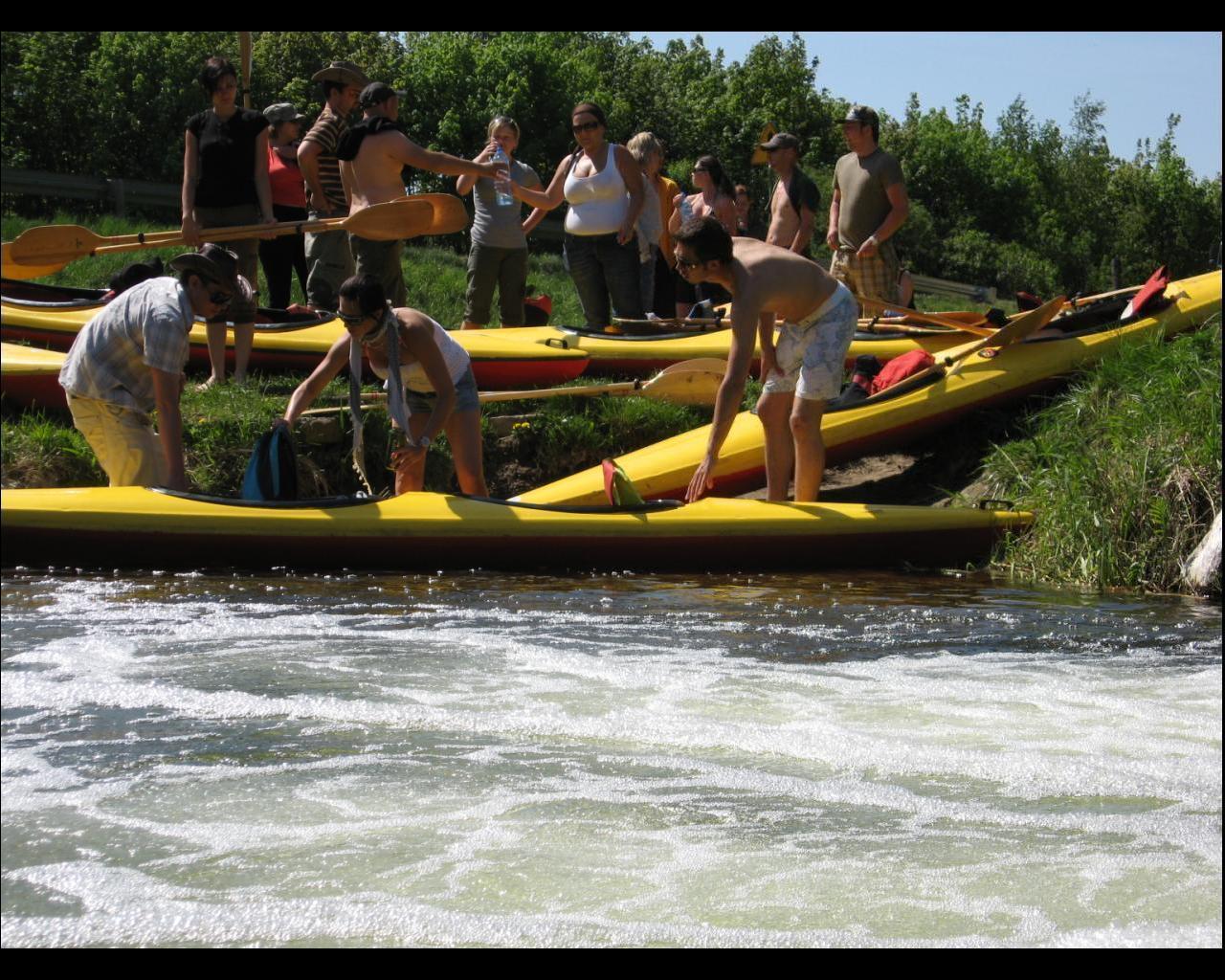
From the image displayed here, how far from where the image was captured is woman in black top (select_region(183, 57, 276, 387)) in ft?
26.2

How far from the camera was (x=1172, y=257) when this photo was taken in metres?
37.0

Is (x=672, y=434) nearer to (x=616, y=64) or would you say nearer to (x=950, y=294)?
(x=950, y=294)

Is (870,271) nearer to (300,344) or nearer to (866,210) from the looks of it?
(866,210)

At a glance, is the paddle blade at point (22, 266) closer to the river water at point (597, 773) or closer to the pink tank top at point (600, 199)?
the pink tank top at point (600, 199)

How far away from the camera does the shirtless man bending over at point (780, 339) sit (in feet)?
20.3

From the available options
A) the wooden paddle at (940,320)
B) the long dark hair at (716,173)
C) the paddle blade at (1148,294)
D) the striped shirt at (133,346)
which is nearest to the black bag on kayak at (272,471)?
the striped shirt at (133,346)

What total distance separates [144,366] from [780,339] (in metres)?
2.77

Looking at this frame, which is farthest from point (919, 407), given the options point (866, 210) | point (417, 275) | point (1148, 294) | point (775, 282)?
point (417, 275)

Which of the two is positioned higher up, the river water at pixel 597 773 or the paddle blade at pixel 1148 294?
the paddle blade at pixel 1148 294

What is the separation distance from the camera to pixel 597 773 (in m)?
4.03

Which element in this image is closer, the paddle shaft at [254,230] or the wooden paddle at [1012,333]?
the paddle shaft at [254,230]

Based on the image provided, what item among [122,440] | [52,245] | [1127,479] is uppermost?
[52,245]

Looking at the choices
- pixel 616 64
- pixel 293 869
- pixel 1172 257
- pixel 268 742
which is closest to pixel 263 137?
pixel 268 742

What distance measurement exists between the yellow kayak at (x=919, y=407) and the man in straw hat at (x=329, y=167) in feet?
6.50
